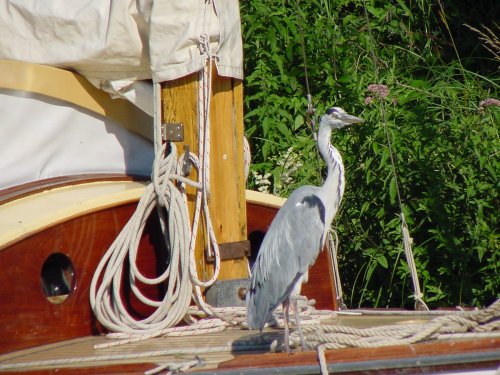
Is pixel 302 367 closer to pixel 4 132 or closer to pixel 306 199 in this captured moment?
pixel 306 199

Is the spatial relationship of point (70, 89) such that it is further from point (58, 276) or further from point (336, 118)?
A: point (336, 118)

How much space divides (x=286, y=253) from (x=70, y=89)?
4.47 feet

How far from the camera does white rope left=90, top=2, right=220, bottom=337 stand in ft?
12.2

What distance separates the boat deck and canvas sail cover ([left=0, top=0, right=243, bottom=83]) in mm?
999

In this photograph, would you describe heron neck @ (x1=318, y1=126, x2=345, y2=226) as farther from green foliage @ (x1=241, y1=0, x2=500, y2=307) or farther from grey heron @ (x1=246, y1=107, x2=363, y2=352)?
green foliage @ (x1=241, y1=0, x2=500, y2=307)

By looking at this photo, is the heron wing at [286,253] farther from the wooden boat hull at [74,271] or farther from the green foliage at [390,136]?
the green foliage at [390,136]

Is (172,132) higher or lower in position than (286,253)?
higher

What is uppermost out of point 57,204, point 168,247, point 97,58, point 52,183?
point 97,58

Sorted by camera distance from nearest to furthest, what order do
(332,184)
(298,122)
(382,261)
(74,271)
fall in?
(332,184)
(74,271)
(382,261)
(298,122)

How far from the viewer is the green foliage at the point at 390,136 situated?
5.17m

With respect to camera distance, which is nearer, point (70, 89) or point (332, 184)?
point (332, 184)

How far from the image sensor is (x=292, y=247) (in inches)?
126

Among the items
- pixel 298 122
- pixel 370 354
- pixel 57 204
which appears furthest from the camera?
pixel 298 122

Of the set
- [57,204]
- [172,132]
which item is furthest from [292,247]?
[57,204]
